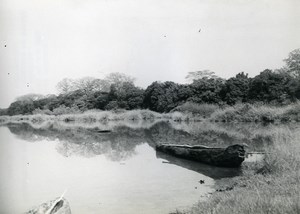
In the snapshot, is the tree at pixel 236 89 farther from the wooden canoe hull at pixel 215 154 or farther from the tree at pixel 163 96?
the wooden canoe hull at pixel 215 154

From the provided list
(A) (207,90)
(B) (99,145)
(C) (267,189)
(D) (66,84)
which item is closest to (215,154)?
(C) (267,189)

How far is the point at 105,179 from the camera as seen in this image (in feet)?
29.1

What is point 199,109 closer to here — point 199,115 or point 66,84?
point 199,115

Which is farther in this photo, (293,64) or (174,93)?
(174,93)

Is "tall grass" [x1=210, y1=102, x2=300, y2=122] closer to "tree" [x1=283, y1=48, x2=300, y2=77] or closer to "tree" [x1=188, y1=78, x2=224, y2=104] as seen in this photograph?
"tree" [x1=188, y1=78, x2=224, y2=104]

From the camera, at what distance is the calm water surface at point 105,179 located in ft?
22.9

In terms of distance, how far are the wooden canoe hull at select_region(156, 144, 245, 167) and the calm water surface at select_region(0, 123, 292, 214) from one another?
0.22 m

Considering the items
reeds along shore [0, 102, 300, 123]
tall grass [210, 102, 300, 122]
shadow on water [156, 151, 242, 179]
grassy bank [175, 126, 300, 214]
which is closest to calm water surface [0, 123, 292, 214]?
shadow on water [156, 151, 242, 179]

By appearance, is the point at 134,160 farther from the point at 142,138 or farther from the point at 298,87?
the point at 298,87

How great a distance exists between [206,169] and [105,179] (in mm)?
2568

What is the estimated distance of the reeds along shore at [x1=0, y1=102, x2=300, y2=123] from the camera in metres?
19.5

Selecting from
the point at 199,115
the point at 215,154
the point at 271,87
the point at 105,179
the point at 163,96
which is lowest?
the point at 105,179

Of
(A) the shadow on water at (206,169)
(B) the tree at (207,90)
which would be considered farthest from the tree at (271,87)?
(A) the shadow on water at (206,169)

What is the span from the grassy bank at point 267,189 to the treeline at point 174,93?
1183 centimetres
